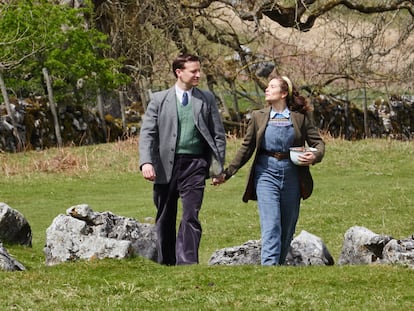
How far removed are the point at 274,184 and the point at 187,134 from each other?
1.03 metres

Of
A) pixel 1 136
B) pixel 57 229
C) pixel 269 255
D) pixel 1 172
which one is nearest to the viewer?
pixel 269 255

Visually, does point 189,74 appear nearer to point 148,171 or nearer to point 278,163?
point 148,171

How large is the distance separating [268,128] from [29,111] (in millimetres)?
21562

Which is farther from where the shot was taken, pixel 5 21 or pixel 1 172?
pixel 5 21

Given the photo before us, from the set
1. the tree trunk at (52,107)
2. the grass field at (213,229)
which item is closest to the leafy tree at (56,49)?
the tree trunk at (52,107)

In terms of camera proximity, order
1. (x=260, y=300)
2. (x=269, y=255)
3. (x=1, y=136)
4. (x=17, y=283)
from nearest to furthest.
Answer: (x=260, y=300) < (x=17, y=283) < (x=269, y=255) < (x=1, y=136)

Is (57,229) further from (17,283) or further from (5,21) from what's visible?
(5,21)

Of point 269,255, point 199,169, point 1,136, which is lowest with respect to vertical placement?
point 1,136

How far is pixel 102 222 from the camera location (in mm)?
10977

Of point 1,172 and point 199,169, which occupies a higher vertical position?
point 199,169

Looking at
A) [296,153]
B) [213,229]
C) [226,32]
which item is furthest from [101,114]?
[296,153]

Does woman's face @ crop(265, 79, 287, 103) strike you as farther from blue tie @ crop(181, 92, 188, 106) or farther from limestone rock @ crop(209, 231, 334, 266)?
limestone rock @ crop(209, 231, 334, 266)

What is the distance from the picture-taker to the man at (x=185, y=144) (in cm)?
1019

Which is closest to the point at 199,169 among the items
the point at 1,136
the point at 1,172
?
the point at 1,172
